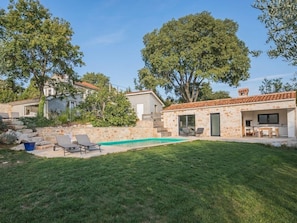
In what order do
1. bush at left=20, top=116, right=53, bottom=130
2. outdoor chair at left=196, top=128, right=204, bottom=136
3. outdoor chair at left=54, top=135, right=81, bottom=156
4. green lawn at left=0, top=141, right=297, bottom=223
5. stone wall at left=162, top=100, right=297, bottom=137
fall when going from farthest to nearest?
outdoor chair at left=196, top=128, right=204, bottom=136 → stone wall at left=162, top=100, right=297, bottom=137 → bush at left=20, top=116, right=53, bottom=130 → outdoor chair at left=54, top=135, right=81, bottom=156 → green lawn at left=0, top=141, right=297, bottom=223

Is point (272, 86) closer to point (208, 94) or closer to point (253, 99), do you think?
point (208, 94)

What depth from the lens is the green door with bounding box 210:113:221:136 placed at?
67.4ft

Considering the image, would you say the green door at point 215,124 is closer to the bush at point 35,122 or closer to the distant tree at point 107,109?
the distant tree at point 107,109

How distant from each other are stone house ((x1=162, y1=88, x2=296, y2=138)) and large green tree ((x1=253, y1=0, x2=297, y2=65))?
12369 mm

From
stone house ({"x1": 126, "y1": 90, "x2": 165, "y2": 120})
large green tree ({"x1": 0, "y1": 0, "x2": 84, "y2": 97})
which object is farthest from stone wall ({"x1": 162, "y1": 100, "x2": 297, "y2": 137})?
large green tree ({"x1": 0, "y1": 0, "x2": 84, "y2": 97})

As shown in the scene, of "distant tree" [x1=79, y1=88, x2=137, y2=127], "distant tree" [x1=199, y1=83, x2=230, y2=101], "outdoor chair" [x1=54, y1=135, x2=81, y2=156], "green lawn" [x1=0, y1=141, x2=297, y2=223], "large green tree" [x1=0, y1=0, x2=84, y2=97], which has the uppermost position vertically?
"large green tree" [x1=0, y1=0, x2=84, y2=97]

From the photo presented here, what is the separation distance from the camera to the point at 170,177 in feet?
20.0

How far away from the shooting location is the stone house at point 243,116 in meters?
17.2

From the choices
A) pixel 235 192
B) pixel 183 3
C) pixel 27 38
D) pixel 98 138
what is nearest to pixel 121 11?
pixel 183 3

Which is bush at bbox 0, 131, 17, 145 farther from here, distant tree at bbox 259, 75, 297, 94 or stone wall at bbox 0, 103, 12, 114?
distant tree at bbox 259, 75, 297, 94

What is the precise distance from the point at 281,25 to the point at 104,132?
1505 centimetres

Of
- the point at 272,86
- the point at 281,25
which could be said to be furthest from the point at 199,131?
the point at 272,86

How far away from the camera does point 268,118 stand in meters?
20.2

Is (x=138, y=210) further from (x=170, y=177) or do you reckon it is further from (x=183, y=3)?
(x=183, y=3)
